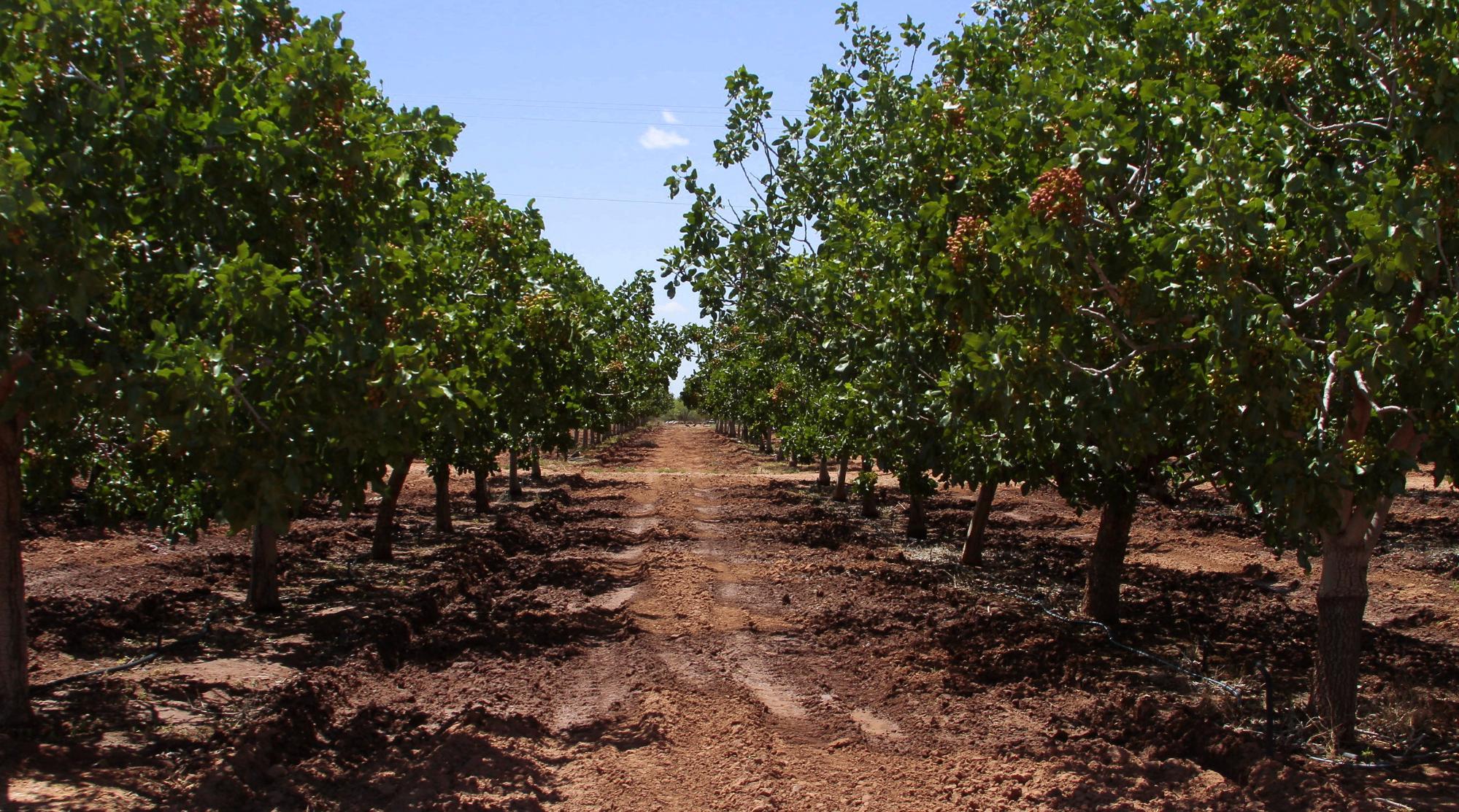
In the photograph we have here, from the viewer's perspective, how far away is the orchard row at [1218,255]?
5668 millimetres

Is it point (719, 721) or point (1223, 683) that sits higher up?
point (1223, 683)

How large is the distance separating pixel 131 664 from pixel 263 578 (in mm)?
2744

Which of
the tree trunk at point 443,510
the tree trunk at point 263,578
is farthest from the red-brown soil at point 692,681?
the tree trunk at point 443,510

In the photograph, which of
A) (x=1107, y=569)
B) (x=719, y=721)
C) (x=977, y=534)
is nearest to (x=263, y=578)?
(x=719, y=721)

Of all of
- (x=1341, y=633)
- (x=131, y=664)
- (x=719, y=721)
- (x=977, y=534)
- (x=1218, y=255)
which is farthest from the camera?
(x=977, y=534)

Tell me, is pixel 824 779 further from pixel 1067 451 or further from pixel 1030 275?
pixel 1067 451

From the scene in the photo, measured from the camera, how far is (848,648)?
10711mm

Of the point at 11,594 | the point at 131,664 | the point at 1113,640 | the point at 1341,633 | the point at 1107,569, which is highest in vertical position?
the point at 1341,633

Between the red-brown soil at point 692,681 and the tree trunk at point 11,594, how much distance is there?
0.24m

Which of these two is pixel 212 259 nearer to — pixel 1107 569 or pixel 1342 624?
pixel 1342 624

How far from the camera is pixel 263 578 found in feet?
40.0

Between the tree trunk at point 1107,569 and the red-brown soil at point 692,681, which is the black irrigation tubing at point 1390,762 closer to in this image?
the red-brown soil at point 692,681

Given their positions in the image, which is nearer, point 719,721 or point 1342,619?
point 1342,619

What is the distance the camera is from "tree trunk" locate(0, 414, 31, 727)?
7.05 metres
